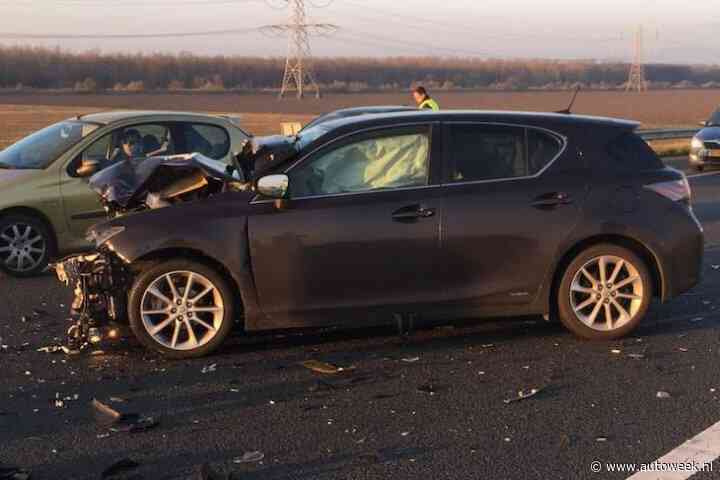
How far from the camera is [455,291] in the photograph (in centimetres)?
678

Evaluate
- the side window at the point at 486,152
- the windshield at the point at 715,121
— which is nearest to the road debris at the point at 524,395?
the side window at the point at 486,152

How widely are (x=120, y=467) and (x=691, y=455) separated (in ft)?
8.98

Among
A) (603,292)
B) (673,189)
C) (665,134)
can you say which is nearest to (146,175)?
(603,292)

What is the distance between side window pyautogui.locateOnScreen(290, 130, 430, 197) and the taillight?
1.68 metres

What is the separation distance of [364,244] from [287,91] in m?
85.6

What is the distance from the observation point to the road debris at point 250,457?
4731mm

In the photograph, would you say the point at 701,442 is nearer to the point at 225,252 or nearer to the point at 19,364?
the point at 225,252

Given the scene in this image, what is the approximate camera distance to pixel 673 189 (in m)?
7.12

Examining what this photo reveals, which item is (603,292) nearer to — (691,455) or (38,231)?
(691,455)

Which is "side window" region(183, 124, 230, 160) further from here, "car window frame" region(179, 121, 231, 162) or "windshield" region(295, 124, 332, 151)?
"windshield" region(295, 124, 332, 151)

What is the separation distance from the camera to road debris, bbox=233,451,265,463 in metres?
4.73

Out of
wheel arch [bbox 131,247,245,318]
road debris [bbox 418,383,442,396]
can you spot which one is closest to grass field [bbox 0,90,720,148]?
wheel arch [bbox 131,247,245,318]

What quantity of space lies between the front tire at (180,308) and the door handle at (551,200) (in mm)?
2214

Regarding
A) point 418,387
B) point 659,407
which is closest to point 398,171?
point 418,387
